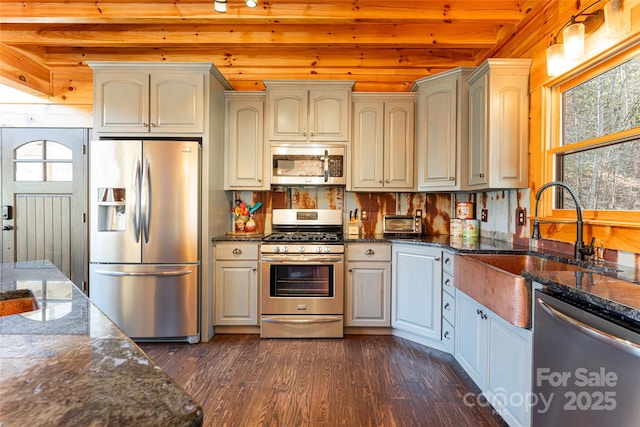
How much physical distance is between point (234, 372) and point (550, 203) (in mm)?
2617

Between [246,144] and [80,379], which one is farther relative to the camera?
[246,144]

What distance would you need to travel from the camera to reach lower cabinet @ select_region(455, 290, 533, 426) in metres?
1.59

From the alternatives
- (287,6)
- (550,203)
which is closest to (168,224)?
(287,6)

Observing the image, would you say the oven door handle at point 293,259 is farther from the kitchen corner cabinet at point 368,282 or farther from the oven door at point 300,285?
the kitchen corner cabinet at point 368,282

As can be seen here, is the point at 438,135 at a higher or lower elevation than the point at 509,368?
higher

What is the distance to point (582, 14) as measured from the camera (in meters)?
1.93

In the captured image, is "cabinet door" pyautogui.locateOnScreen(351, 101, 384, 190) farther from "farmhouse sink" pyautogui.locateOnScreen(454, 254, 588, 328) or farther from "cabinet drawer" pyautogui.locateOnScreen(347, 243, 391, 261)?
"farmhouse sink" pyautogui.locateOnScreen(454, 254, 588, 328)

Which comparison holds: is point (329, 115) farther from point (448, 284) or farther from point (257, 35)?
point (448, 284)

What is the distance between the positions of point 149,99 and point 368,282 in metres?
2.62

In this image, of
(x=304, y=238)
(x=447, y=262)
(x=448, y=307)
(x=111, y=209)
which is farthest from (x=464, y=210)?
(x=111, y=209)

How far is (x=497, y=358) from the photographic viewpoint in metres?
1.84

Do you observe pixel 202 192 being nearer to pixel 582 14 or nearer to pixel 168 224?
pixel 168 224

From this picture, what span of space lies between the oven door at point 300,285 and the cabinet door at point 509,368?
1.37 meters

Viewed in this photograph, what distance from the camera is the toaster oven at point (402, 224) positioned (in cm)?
346
